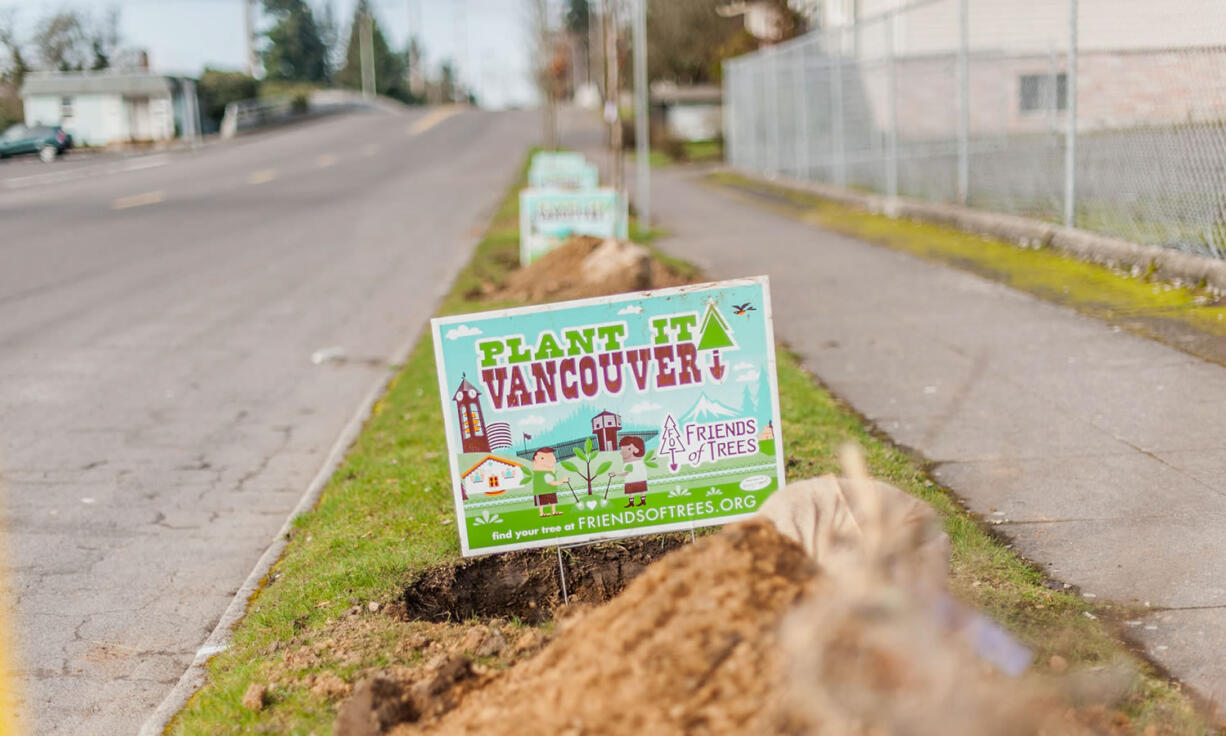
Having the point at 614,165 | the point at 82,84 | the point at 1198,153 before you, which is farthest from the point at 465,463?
the point at 82,84

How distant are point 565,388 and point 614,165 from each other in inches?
643

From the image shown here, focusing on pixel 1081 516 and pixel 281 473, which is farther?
pixel 281 473

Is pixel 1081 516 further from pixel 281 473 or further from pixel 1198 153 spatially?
pixel 1198 153

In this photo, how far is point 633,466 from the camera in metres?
4.99

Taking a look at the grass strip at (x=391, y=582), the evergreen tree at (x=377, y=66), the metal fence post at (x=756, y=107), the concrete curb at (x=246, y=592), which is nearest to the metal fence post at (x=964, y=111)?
the grass strip at (x=391, y=582)

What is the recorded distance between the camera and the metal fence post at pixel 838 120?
23391 millimetres

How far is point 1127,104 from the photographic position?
12.9m

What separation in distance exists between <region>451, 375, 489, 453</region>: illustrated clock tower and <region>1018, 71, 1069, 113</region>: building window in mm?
12012

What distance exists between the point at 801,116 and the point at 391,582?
2345cm

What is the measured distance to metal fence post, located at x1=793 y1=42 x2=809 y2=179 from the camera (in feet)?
85.9

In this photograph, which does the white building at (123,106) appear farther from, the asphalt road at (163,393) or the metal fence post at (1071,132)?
the metal fence post at (1071,132)

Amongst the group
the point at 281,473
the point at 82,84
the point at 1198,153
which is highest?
the point at 82,84

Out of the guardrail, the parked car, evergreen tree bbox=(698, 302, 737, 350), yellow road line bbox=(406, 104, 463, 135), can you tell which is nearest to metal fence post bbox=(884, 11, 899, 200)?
evergreen tree bbox=(698, 302, 737, 350)

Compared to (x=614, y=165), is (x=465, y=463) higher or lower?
lower
